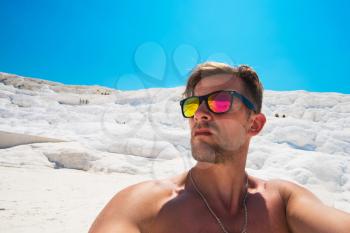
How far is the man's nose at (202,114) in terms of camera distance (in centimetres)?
230

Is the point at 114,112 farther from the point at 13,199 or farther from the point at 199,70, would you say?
the point at 199,70

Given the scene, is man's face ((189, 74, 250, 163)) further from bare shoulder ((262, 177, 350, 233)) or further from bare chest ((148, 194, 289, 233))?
bare shoulder ((262, 177, 350, 233))

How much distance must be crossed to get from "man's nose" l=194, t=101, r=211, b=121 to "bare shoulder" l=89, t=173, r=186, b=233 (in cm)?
59

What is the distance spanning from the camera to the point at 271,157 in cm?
1013

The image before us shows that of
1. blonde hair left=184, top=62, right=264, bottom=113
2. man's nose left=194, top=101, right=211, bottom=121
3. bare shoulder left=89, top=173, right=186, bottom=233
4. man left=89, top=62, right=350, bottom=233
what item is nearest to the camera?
bare shoulder left=89, top=173, right=186, bottom=233

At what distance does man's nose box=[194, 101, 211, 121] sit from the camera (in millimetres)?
2305

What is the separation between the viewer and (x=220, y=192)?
2.18 meters

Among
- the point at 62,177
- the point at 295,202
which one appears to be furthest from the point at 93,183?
the point at 295,202

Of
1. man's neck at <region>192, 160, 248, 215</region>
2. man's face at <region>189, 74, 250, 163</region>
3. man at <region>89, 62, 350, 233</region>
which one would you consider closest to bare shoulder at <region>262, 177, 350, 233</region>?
man at <region>89, 62, 350, 233</region>

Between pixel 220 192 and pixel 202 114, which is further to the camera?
pixel 202 114

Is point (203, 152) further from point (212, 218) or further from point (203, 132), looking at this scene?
point (212, 218)

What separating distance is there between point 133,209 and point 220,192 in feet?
2.34

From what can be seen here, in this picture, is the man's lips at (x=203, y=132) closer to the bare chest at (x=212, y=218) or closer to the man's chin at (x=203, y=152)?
the man's chin at (x=203, y=152)

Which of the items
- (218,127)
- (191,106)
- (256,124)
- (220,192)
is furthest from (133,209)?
(256,124)
